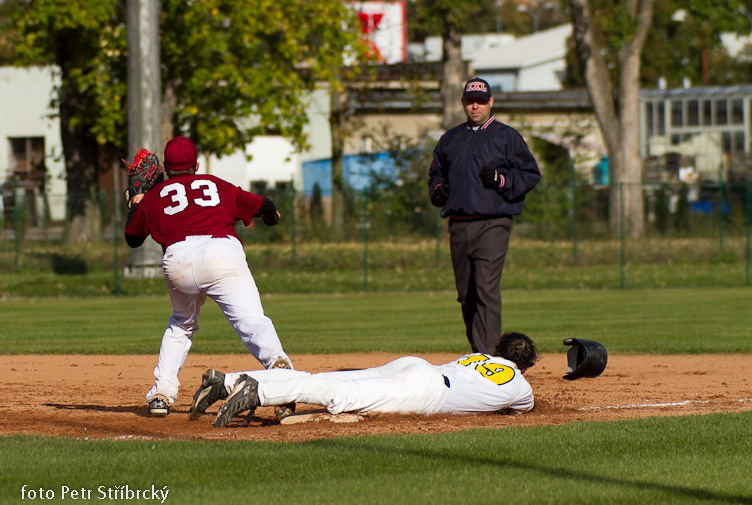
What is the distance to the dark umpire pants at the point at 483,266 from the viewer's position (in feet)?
26.3

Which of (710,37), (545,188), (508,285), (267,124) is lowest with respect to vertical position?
(508,285)

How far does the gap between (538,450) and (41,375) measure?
5732 millimetres

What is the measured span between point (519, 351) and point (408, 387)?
83 cm

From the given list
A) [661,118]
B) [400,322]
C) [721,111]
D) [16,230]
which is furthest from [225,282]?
[721,111]

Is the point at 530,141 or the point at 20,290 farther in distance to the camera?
the point at 530,141

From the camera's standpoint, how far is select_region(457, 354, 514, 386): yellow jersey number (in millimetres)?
6648

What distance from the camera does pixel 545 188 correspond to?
24.5m

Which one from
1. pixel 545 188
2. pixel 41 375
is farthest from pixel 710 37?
pixel 41 375

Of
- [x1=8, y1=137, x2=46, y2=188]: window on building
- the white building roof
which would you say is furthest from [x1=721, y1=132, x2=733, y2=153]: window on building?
[x1=8, y1=137, x2=46, y2=188]: window on building

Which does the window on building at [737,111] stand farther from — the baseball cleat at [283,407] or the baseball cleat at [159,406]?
the baseball cleat at [159,406]

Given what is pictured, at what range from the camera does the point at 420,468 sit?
5133 mm

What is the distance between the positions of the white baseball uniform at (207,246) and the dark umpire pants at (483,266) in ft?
6.32

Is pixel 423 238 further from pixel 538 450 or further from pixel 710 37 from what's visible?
pixel 538 450

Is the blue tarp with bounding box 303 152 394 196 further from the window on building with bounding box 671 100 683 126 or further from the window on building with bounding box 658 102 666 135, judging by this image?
the window on building with bounding box 671 100 683 126
